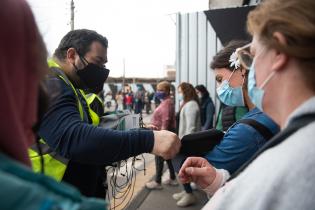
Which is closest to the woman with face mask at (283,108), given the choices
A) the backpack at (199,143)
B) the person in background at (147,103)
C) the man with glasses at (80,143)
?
the man with glasses at (80,143)

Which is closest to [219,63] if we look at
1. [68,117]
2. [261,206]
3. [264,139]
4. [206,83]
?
[264,139]

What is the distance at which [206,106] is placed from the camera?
6887 millimetres

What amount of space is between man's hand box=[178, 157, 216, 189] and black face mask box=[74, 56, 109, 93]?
0.94 meters

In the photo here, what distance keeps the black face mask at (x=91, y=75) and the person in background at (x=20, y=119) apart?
156 cm

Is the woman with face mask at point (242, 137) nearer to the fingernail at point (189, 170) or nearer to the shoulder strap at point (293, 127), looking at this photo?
the fingernail at point (189, 170)

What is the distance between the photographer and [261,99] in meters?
1.27

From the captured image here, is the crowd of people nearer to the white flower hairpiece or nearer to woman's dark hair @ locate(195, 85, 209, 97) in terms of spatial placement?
the white flower hairpiece

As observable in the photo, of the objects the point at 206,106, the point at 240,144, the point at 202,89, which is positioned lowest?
the point at 206,106

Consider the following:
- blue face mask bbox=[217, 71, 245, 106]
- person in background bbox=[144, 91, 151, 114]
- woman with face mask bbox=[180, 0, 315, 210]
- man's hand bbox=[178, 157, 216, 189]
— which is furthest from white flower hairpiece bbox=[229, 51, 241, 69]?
person in background bbox=[144, 91, 151, 114]

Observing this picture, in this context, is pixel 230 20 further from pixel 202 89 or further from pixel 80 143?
pixel 80 143

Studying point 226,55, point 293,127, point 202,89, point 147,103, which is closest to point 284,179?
point 293,127

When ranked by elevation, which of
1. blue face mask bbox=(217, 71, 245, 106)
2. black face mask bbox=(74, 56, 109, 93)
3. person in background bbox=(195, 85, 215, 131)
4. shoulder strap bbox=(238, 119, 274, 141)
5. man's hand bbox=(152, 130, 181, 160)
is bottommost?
person in background bbox=(195, 85, 215, 131)

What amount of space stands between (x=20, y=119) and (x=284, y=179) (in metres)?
0.68

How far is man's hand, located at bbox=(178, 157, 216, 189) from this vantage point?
5.95ft
